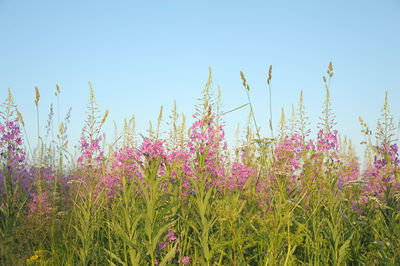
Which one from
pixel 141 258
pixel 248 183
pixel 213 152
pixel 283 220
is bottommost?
pixel 141 258

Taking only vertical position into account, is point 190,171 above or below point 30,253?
above

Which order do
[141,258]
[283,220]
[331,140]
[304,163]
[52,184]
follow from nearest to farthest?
1. [283,220]
2. [141,258]
3. [304,163]
4. [331,140]
5. [52,184]

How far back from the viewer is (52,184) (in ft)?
27.6

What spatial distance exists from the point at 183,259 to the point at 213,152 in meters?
1.36

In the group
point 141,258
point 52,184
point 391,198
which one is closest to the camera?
point 141,258

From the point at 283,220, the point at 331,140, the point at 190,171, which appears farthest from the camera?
the point at 331,140

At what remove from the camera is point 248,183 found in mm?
4609

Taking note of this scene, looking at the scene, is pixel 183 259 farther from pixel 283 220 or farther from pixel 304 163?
pixel 304 163

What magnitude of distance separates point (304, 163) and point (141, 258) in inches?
104

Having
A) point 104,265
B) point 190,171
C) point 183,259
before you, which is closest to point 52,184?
point 104,265

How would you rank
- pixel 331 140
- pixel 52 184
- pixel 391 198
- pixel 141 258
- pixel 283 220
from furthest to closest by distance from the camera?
pixel 52 184
pixel 331 140
pixel 391 198
pixel 141 258
pixel 283 220

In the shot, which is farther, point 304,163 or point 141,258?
point 304,163

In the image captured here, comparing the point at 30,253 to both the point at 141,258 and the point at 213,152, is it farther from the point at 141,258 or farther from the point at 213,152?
the point at 213,152

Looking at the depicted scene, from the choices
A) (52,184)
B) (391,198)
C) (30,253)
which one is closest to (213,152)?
(391,198)
